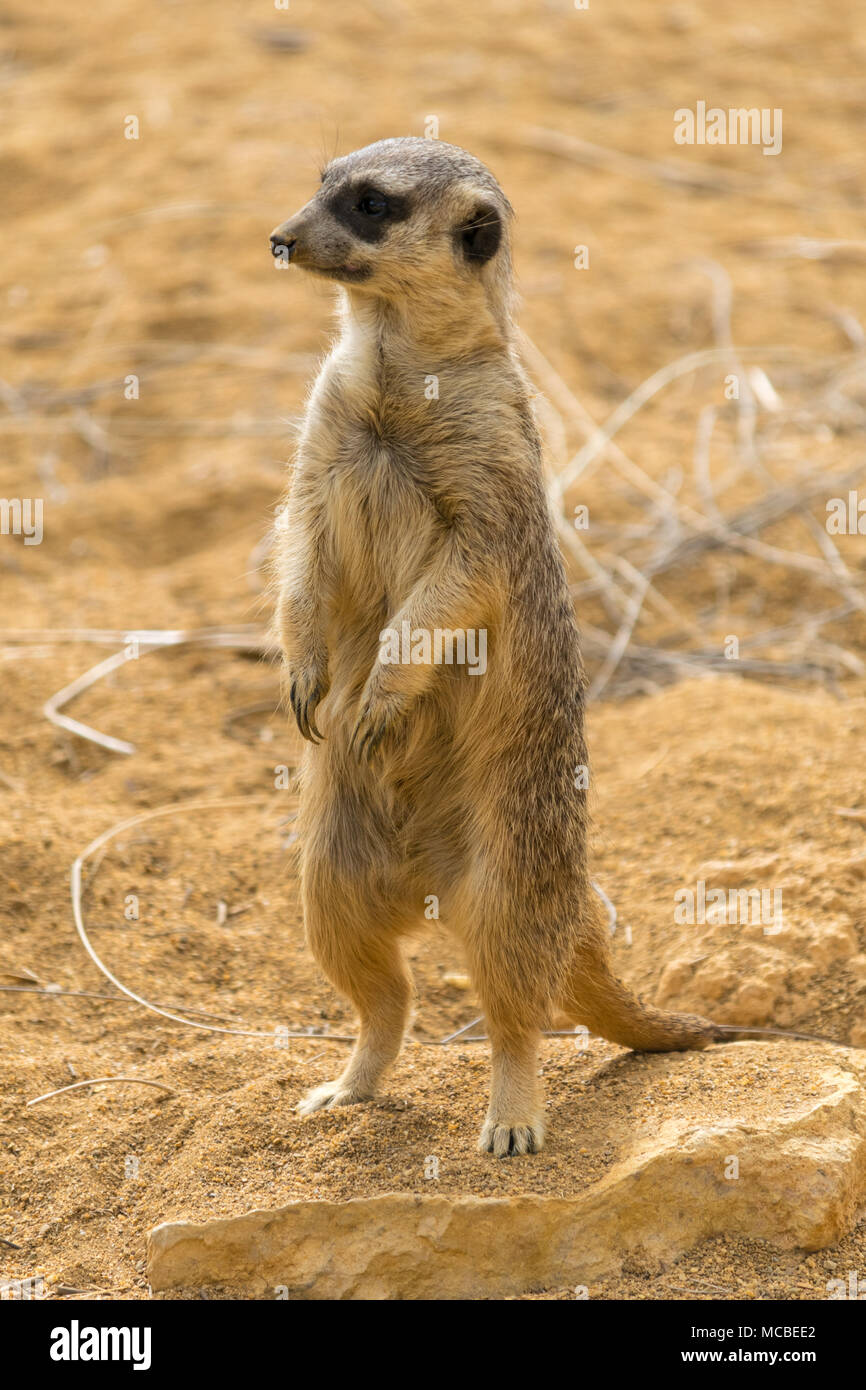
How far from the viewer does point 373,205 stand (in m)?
3.35

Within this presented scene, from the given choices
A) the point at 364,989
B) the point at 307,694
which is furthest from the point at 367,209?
the point at 364,989

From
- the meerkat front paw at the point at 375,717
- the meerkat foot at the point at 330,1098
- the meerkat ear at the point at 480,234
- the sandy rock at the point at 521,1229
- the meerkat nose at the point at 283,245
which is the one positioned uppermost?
the meerkat ear at the point at 480,234

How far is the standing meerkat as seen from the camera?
11.0 feet

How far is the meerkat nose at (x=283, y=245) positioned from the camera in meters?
3.23

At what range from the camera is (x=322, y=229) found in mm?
3293

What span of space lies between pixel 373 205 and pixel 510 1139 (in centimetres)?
217

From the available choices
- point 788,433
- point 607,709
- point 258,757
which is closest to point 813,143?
point 788,433

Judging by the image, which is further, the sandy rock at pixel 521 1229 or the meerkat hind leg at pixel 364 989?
the meerkat hind leg at pixel 364 989

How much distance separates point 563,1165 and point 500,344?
6.33 feet

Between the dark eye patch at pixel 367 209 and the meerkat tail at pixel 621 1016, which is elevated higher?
the dark eye patch at pixel 367 209

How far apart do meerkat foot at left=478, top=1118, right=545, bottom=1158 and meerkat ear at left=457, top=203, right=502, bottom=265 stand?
2.03 m

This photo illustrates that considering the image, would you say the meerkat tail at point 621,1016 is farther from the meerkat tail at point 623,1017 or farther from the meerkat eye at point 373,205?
the meerkat eye at point 373,205

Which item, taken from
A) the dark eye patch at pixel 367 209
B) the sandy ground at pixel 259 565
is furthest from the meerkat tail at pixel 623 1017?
the dark eye patch at pixel 367 209

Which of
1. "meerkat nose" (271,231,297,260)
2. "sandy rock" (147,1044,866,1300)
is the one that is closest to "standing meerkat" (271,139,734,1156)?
"meerkat nose" (271,231,297,260)
